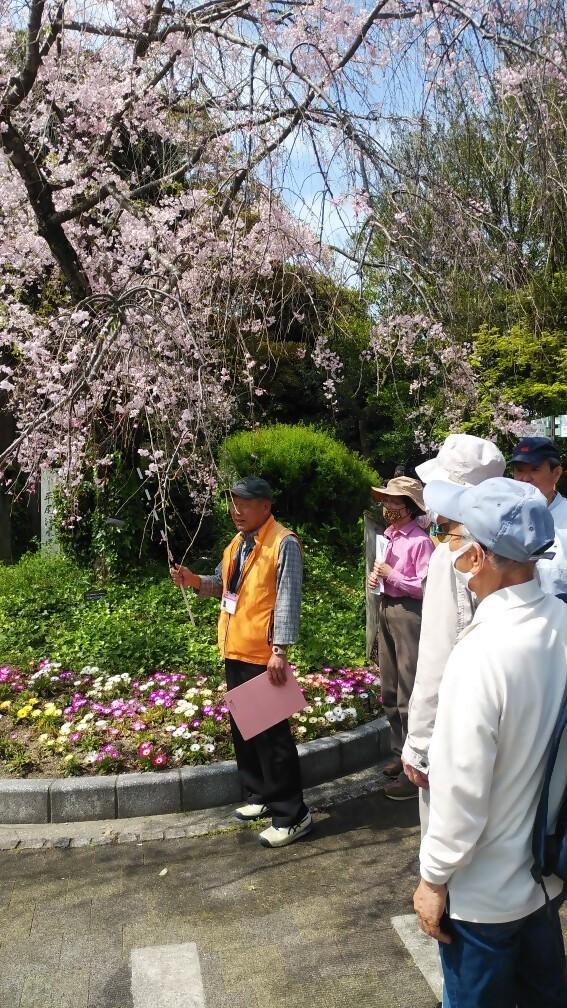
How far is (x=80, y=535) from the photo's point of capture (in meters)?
8.84

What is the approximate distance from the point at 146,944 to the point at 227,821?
1175 millimetres

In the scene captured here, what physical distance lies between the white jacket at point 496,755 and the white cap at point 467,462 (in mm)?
955

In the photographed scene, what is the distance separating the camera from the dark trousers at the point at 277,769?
4156 millimetres

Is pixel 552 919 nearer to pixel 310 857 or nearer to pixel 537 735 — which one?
pixel 537 735

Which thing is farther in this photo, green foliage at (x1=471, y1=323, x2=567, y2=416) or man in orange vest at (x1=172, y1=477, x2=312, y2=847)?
green foliage at (x1=471, y1=323, x2=567, y2=416)

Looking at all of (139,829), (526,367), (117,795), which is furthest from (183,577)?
(526,367)

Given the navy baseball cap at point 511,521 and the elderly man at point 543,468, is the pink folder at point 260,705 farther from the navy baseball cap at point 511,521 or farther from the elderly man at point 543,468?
the navy baseball cap at point 511,521

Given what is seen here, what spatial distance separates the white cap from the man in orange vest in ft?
4.72

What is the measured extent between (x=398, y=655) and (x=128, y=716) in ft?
5.86

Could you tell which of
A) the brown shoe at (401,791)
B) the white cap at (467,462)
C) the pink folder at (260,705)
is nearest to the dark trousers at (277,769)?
the pink folder at (260,705)

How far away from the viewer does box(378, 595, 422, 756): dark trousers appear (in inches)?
179

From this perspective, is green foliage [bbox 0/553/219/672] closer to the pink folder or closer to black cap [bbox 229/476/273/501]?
the pink folder

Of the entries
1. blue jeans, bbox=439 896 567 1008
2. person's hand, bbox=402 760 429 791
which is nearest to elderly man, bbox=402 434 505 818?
person's hand, bbox=402 760 429 791

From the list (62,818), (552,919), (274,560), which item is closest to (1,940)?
(62,818)
